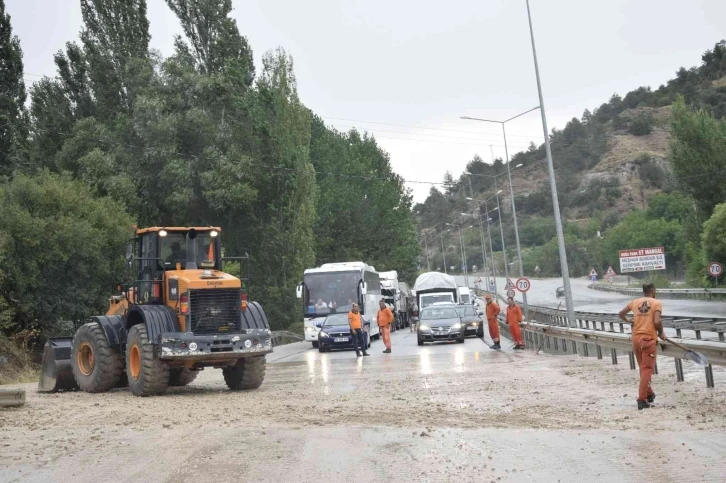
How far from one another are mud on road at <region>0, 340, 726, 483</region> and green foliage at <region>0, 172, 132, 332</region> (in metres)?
17.8

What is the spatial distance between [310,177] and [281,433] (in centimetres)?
4384

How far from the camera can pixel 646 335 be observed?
13.7 m

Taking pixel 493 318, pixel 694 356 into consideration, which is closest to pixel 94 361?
pixel 694 356

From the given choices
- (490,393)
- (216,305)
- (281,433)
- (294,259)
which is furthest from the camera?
(294,259)

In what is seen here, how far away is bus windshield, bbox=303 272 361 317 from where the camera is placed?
1703 inches

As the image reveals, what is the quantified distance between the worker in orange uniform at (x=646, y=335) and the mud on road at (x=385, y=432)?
1.11ft

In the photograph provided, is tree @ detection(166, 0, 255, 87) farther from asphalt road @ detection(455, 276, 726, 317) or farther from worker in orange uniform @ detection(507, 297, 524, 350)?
worker in orange uniform @ detection(507, 297, 524, 350)

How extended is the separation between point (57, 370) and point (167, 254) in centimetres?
353

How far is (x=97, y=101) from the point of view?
56719 mm

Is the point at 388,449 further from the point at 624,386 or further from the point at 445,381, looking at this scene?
the point at 445,381

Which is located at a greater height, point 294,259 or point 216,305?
point 294,259

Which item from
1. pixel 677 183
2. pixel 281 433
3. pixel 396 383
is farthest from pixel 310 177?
pixel 281 433

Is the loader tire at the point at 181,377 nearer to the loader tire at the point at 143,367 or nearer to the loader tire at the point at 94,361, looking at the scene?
the loader tire at the point at 94,361

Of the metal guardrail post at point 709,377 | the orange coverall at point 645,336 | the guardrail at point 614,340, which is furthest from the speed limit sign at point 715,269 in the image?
the orange coverall at point 645,336
